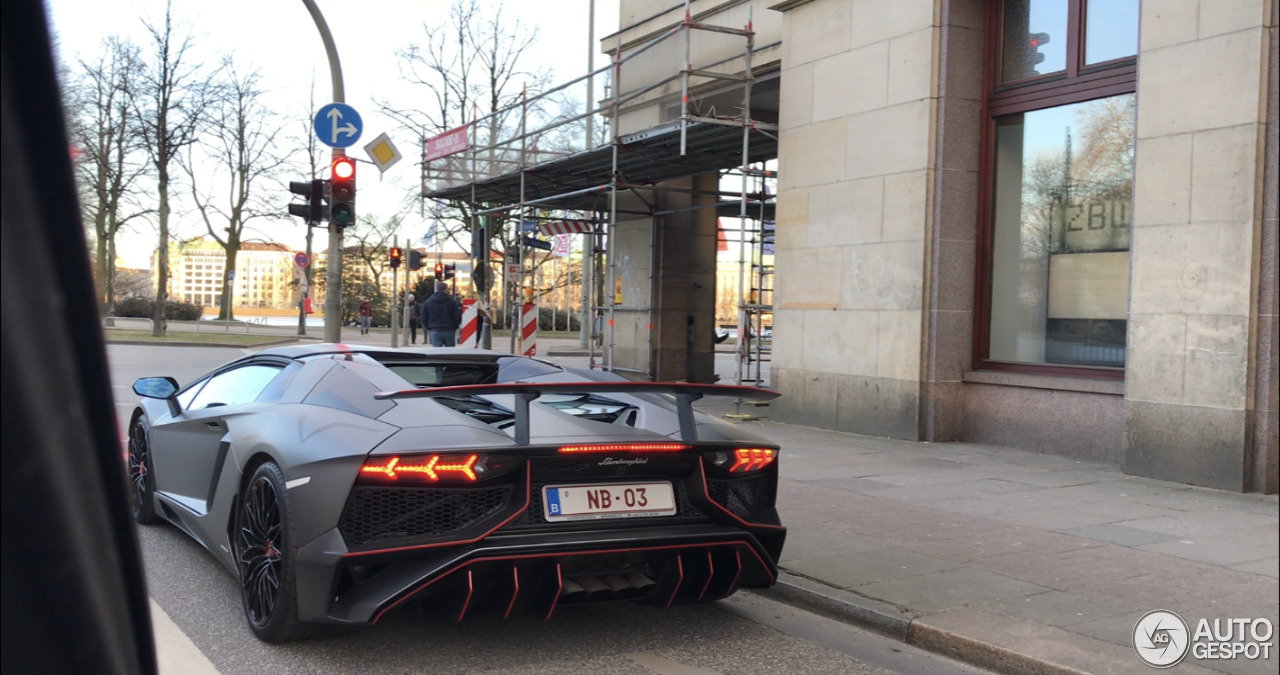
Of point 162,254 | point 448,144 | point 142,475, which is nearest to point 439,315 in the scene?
point 448,144

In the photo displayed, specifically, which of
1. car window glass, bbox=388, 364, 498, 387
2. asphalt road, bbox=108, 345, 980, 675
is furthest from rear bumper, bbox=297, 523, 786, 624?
car window glass, bbox=388, 364, 498, 387

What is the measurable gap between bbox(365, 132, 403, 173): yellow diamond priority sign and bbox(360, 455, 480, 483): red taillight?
1213cm

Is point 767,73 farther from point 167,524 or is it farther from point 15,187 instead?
point 15,187

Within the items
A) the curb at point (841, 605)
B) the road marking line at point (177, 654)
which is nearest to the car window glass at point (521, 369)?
the curb at point (841, 605)

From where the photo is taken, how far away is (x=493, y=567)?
146 inches

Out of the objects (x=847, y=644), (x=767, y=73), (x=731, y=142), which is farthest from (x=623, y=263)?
(x=847, y=644)

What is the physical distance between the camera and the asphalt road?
158 inches

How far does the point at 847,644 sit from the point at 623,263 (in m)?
14.0

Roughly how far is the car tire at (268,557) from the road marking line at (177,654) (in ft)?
0.81

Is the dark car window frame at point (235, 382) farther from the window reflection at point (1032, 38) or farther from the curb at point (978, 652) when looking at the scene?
the window reflection at point (1032, 38)

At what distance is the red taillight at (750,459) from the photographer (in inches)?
169

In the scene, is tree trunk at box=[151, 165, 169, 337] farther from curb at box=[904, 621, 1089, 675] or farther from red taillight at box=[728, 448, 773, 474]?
curb at box=[904, 621, 1089, 675]

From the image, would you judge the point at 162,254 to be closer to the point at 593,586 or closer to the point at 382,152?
the point at 382,152

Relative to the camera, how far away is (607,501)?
3.96 metres
